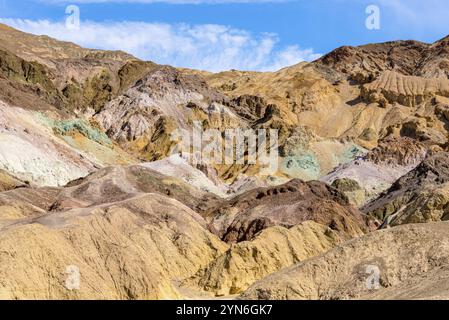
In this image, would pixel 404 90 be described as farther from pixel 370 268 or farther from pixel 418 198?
pixel 370 268

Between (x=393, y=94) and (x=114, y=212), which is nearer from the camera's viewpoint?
(x=114, y=212)

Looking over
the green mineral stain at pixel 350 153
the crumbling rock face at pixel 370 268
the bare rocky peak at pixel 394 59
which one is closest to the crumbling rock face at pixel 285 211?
the crumbling rock face at pixel 370 268

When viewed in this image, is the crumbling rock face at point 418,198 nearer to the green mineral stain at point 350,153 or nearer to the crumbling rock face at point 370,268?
the green mineral stain at point 350,153

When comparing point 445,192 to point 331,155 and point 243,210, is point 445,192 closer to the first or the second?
point 243,210

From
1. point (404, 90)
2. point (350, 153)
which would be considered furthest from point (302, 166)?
point (404, 90)

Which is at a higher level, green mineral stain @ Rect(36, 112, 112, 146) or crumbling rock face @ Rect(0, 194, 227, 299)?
green mineral stain @ Rect(36, 112, 112, 146)

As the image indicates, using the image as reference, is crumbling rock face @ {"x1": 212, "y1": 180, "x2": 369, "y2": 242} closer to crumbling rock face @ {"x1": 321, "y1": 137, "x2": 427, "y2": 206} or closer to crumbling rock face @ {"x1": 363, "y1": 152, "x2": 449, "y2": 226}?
crumbling rock face @ {"x1": 363, "y1": 152, "x2": 449, "y2": 226}

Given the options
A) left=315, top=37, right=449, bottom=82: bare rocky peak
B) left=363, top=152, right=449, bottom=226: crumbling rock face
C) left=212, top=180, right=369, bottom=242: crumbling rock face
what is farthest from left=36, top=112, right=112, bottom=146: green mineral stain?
left=315, top=37, right=449, bottom=82: bare rocky peak
